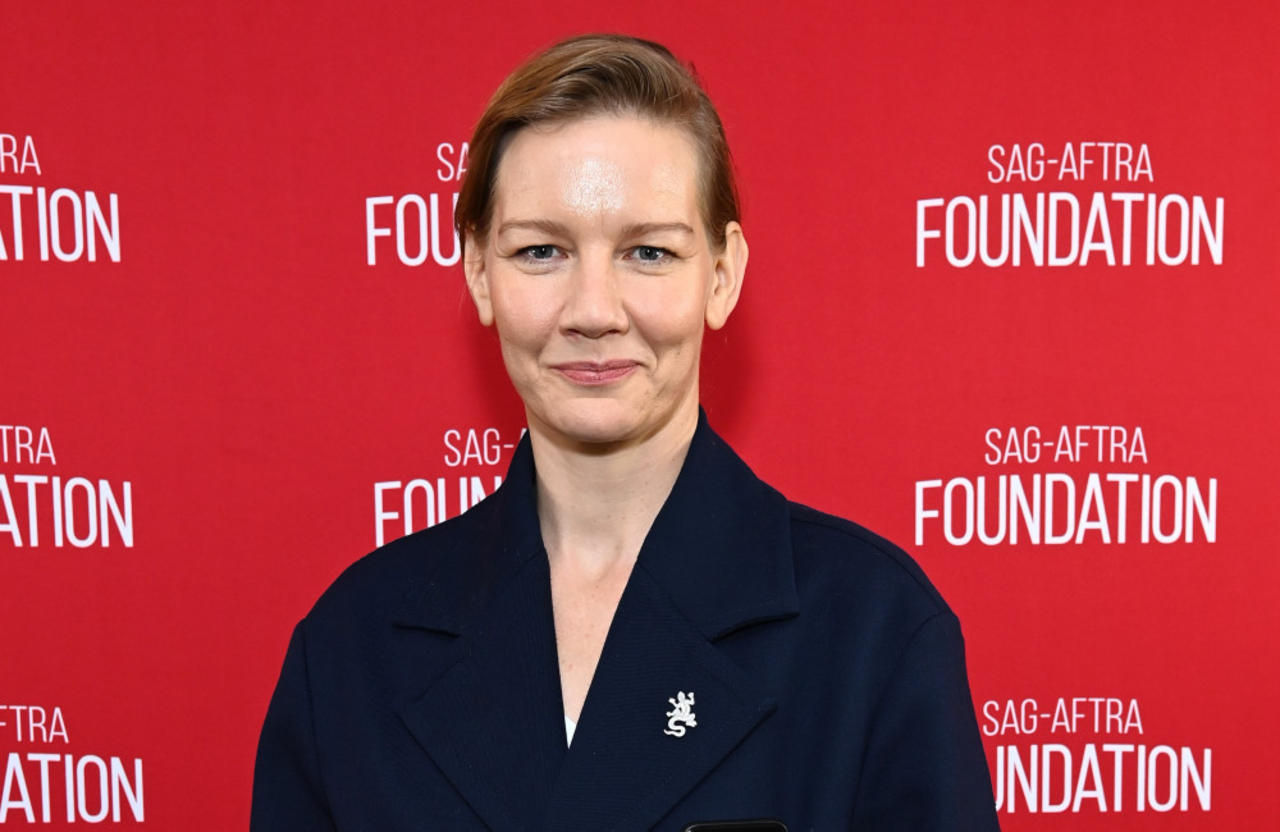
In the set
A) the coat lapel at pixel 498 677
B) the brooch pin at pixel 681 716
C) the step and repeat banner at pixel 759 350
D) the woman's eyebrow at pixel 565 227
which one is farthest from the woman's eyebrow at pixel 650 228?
the step and repeat banner at pixel 759 350

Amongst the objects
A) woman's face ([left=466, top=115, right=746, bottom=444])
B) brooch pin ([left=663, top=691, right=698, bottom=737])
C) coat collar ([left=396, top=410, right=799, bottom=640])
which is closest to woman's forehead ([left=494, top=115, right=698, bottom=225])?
woman's face ([left=466, top=115, right=746, bottom=444])

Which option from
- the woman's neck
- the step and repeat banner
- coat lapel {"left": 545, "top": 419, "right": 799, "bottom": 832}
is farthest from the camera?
the step and repeat banner

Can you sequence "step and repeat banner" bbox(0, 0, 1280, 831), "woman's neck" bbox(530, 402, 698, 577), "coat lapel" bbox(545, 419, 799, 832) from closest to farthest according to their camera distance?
"coat lapel" bbox(545, 419, 799, 832)
"woman's neck" bbox(530, 402, 698, 577)
"step and repeat banner" bbox(0, 0, 1280, 831)

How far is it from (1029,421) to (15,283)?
134 cm

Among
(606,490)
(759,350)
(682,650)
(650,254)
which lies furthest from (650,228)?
(759,350)

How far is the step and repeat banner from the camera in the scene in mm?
1582

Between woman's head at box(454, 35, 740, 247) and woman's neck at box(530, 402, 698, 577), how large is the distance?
196 mm

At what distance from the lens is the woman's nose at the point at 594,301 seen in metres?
1.02

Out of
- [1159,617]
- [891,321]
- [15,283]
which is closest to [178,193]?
[15,283]

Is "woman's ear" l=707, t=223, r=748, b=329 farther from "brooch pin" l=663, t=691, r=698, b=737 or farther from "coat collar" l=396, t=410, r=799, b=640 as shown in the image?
"brooch pin" l=663, t=691, r=698, b=737

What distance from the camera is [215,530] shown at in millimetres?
1647

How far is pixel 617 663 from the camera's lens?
1060mm

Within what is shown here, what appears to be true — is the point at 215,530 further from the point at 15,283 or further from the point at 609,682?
the point at 609,682

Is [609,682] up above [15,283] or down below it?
below
